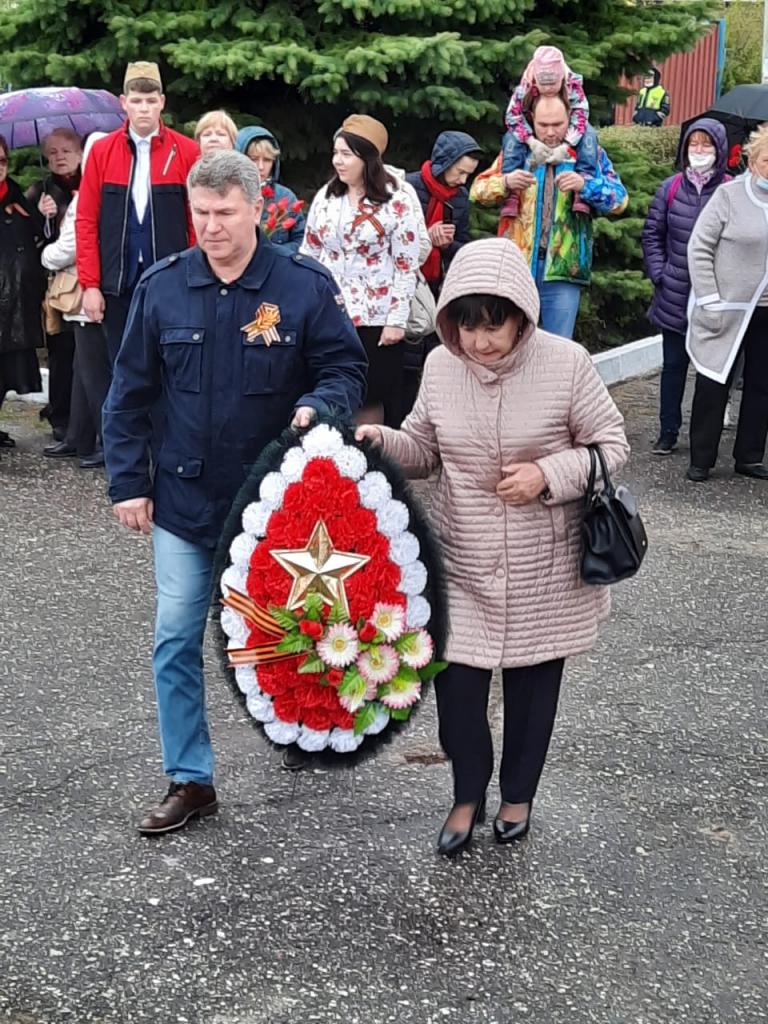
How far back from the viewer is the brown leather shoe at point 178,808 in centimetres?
470

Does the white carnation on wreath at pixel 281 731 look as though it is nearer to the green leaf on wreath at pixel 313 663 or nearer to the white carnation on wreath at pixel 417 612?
the green leaf on wreath at pixel 313 663

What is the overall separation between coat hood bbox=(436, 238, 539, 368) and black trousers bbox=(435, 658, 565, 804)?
0.89 m

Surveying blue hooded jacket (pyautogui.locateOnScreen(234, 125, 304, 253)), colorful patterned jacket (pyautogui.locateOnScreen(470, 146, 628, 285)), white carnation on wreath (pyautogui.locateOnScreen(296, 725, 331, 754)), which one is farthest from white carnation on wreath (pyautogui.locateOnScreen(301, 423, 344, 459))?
colorful patterned jacket (pyautogui.locateOnScreen(470, 146, 628, 285))

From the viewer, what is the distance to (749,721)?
18.8 ft

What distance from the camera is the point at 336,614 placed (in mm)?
4297

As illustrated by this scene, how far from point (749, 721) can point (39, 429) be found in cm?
597

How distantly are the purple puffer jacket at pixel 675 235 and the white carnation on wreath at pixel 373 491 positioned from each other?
5614 millimetres

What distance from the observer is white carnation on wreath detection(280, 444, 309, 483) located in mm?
4340

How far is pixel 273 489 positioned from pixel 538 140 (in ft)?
17.3

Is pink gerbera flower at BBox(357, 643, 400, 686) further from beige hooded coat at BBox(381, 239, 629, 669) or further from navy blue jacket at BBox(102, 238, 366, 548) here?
navy blue jacket at BBox(102, 238, 366, 548)

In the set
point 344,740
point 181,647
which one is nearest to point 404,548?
point 344,740

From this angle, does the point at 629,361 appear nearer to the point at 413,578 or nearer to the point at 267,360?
the point at 267,360

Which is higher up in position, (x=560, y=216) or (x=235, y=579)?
(x=560, y=216)

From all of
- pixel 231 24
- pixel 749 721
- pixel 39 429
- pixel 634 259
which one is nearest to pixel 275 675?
pixel 749 721
